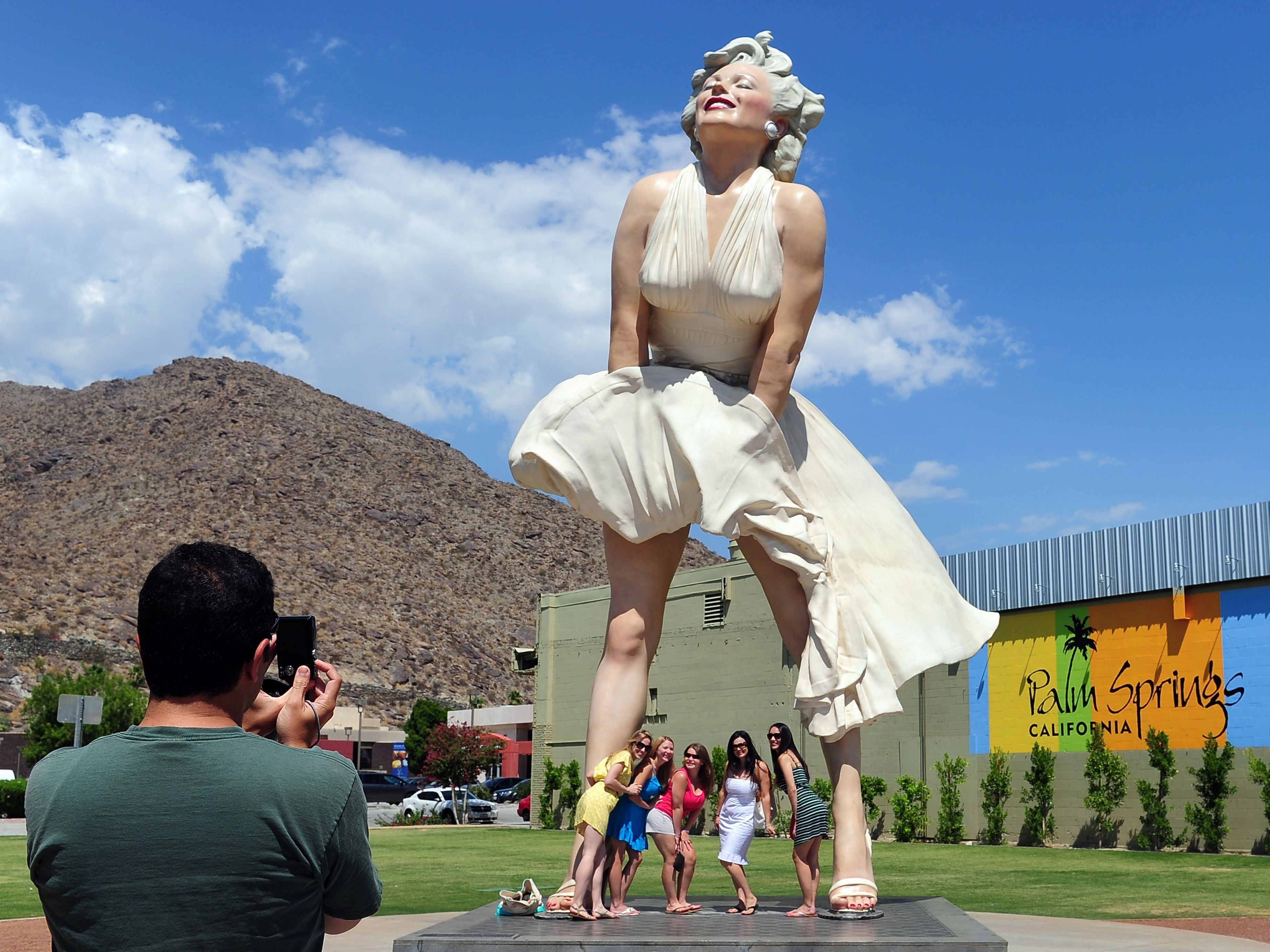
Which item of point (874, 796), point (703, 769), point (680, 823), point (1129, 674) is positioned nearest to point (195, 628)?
point (680, 823)

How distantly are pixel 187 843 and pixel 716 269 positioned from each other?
15.2 feet

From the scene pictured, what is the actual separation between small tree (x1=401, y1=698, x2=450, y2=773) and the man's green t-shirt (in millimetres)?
60184

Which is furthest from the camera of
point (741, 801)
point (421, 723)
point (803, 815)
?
point (421, 723)

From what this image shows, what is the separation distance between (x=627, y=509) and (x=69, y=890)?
430 cm

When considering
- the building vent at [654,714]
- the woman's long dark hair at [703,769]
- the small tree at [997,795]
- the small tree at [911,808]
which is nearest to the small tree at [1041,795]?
the small tree at [997,795]

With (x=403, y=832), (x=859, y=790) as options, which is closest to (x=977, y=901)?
(x=859, y=790)

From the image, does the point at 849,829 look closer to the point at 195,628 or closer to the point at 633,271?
the point at 633,271

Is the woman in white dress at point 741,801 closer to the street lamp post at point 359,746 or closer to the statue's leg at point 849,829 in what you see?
the statue's leg at point 849,829

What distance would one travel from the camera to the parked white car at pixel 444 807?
37.8 m

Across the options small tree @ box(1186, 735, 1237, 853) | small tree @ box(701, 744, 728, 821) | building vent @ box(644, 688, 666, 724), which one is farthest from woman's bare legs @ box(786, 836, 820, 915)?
building vent @ box(644, 688, 666, 724)

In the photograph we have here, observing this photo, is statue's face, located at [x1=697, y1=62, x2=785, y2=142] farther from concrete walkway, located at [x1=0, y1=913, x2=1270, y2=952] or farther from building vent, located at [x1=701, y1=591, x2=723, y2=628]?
building vent, located at [x1=701, y1=591, x2=723, y2=628]

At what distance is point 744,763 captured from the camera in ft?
28.5

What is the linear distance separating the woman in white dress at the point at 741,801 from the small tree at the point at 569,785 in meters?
23.5

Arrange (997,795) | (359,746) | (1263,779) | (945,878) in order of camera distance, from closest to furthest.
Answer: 1. (945,878)
2. (1263,779)
3. (997,795)
4. (359,746)
